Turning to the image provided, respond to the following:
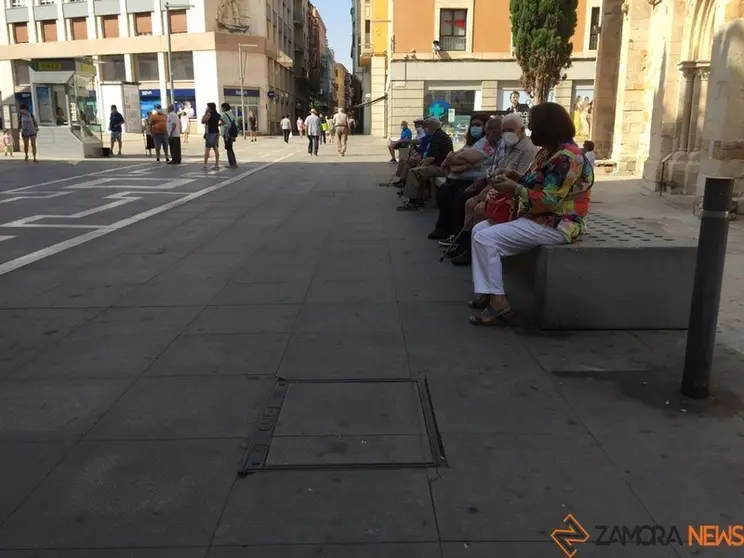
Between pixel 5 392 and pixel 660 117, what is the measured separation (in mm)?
13848

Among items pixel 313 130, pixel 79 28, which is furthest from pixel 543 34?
pixel 79 28

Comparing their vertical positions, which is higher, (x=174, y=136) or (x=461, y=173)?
(x=174, y=136)

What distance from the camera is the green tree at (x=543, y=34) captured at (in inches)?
1086

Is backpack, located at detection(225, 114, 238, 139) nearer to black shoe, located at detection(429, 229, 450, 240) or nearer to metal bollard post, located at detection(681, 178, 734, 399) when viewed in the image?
black shoe, located at detection(429, 229, 450, 240)

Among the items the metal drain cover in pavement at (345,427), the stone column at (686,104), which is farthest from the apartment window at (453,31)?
the metal drain cover in pavement at (345,427)

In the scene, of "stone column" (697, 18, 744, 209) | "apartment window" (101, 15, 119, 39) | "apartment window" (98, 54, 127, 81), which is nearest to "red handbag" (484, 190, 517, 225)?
"stone column" (697, 18, 744, 209)

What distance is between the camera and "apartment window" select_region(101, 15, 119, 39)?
5309 centimetres

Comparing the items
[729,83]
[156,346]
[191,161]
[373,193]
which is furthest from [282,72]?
[156,346]

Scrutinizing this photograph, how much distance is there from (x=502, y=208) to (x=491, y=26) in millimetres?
36324

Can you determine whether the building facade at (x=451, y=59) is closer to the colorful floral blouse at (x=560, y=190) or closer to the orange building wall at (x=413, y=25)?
the orange building wall at (x=413, y=25)

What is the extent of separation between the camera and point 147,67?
5281 centimetres

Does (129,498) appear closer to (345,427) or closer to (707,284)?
(345,427)

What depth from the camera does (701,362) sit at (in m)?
3.60

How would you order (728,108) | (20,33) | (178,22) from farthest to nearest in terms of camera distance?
(20,33), (178,22), (728,108)
